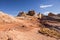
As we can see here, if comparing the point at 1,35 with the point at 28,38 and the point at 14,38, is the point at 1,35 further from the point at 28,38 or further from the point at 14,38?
the point at 28,38

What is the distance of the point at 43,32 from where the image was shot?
13820 millimetres

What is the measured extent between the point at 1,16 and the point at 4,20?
115 centimetres

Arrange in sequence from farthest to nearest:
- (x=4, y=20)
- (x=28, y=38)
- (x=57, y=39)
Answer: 1. (x=4, y=20)
2. (x=57, y=39)
3. (x=28, y=38)

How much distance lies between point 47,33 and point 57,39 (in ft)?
5.37

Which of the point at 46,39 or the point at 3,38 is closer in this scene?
the point at 3,38

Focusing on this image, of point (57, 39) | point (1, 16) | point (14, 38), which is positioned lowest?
point (57, 39)

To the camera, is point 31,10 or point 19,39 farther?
point 31,10

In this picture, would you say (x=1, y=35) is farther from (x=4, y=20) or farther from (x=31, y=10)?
(x=31, y=10)

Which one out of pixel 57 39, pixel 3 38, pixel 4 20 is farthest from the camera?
pixel 4 20

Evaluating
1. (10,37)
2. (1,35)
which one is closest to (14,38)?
(10,37)

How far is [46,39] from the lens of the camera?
38.7 feet

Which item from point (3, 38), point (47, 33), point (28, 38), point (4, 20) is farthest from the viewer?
point (4, 20)

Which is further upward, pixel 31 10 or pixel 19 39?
pixel 31 10

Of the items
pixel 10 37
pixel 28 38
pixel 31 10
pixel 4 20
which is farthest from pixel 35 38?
pixel 31 10
